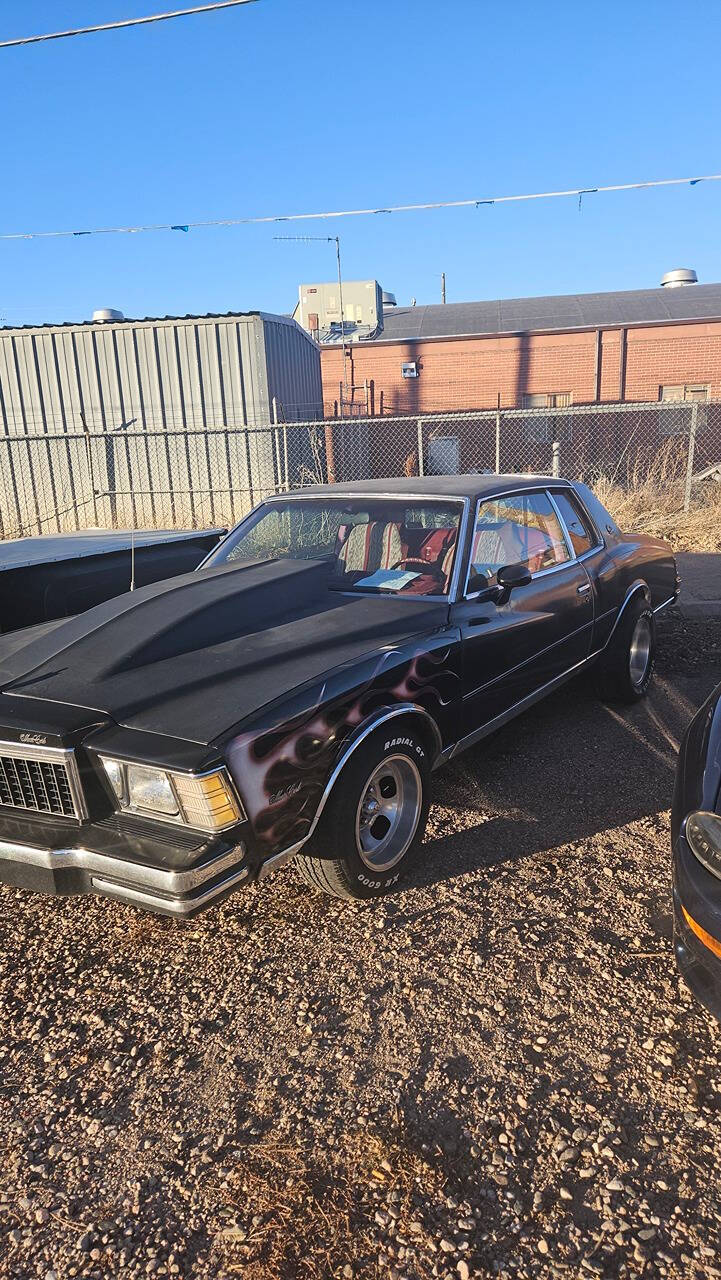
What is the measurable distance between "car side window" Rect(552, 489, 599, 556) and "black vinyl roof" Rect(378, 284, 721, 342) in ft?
77.9

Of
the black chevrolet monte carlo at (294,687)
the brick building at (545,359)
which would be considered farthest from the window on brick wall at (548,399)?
the black chevrolet monte carlo at (294,687)

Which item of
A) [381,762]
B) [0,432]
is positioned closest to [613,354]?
[0,432]

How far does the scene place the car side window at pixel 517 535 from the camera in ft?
12.5

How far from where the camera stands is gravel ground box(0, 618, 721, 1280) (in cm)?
179

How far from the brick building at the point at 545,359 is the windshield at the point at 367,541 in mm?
22730

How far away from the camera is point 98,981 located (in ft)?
8.88

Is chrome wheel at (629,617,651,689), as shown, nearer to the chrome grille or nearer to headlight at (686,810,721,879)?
headlight at (686,810,721,879)

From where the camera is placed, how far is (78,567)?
193 inches

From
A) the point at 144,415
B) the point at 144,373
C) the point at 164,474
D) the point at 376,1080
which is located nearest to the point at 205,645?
the point at 376,1080

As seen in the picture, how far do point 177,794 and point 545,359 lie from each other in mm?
26954

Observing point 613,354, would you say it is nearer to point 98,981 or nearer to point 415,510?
point 415,510

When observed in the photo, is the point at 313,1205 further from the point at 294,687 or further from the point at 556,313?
the point at 556,313

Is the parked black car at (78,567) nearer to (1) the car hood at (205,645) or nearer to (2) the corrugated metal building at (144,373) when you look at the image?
(1) the car hood at (205,645)

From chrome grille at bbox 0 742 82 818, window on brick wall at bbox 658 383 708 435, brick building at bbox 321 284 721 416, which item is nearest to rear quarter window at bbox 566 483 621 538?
chrome grille at bbox 0 742 82 818
